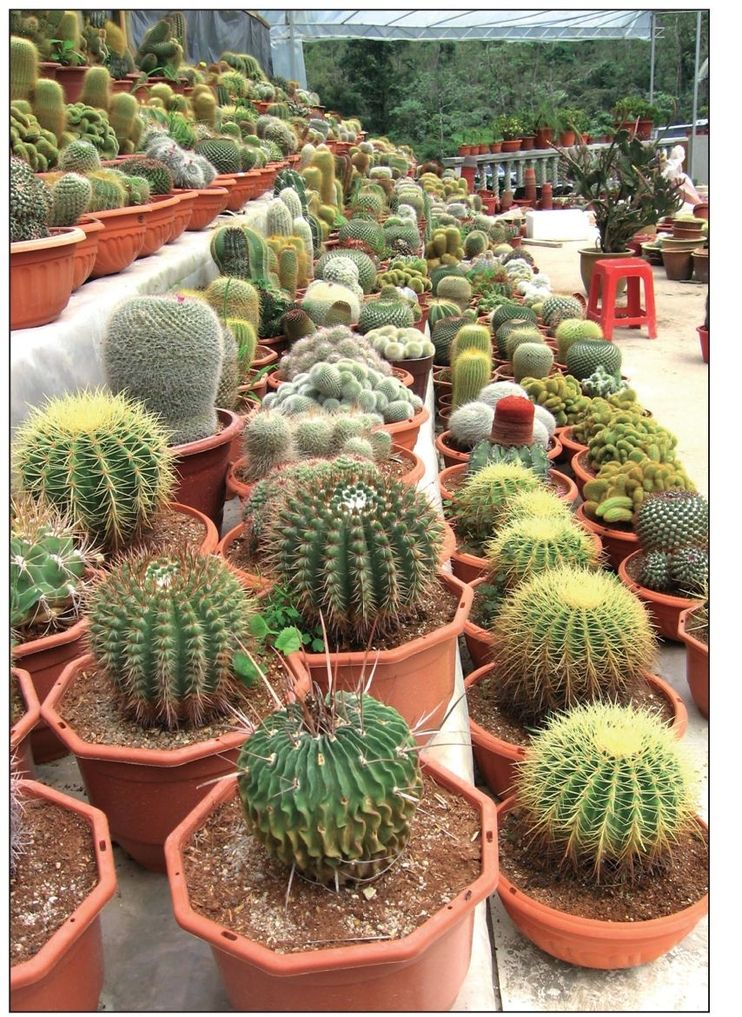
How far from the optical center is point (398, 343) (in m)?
4.37

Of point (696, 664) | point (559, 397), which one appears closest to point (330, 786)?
point (696, 664)

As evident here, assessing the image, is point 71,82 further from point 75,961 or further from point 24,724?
point 75,961

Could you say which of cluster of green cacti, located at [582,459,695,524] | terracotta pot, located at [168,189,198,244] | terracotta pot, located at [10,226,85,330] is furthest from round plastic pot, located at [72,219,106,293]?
cluster of green cacti, located at [582,459,695,524]

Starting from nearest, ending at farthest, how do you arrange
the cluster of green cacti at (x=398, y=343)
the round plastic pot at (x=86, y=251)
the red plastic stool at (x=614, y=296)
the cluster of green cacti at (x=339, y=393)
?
the round plastic pot at (x=86, y=251) < the cluster of green cacti at (x=339, y=393) < the cluster of green cacti at (x=398, y=343) < the red plastic stool at (x=614, y=296)

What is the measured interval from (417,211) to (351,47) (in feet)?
46.9

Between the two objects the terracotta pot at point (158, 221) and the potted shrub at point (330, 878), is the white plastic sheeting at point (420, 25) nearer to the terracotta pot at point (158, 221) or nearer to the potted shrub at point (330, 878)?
the terracotta pot at point (158, 221)

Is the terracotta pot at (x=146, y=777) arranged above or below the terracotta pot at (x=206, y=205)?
below

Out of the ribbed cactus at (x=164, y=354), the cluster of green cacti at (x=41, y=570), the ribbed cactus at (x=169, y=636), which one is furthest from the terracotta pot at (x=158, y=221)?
the ribbed cactus at (x=169, y=636)

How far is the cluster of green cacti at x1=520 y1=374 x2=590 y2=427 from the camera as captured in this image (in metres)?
4.82

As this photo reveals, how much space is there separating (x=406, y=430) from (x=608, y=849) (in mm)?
2007

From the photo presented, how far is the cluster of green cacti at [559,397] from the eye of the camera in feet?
15.8

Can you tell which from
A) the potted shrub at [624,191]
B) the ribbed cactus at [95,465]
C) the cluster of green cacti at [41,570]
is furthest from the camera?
the potted shrub at [624,191]

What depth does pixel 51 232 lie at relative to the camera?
274cm

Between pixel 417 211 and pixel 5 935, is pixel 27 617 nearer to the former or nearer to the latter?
pixel 5 935
